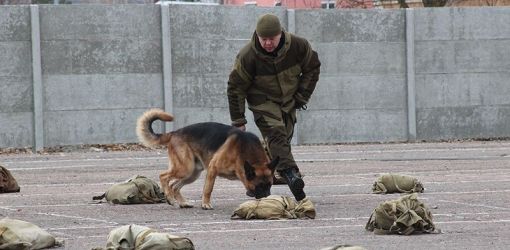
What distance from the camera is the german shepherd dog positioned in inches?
520

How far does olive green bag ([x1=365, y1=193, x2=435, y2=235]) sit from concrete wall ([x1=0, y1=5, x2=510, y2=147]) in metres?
14.7

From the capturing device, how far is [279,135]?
13.9 meters

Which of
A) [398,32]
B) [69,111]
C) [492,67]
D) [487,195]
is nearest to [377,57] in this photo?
[398,32]

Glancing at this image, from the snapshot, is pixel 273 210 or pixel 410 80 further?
pixel 410 80

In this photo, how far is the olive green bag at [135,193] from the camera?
1439 centimetres

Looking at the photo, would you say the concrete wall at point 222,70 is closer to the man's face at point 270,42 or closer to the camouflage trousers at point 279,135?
the camouflage trousers at point 279,135

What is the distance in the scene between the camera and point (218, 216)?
1299 centimetres

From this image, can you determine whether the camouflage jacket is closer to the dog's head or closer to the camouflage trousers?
the camouflage trousers

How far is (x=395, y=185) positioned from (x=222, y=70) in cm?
1150

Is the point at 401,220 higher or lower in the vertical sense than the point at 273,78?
lower

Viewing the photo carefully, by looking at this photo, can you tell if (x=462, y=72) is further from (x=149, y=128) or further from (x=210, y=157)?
(x=210, y=157)

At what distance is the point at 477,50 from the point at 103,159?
30.3 ft

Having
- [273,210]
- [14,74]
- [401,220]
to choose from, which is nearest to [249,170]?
[273,210]

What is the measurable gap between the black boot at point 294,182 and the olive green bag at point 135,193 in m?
1.69
